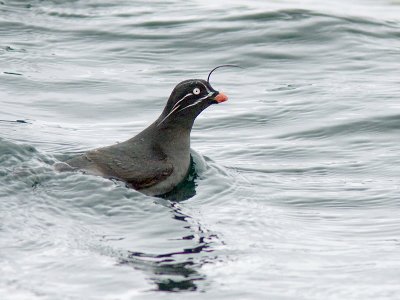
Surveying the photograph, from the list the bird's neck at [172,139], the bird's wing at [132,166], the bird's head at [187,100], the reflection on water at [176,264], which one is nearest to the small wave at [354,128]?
the bird's head at [187,100]

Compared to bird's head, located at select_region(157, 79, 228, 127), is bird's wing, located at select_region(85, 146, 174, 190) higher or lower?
lower

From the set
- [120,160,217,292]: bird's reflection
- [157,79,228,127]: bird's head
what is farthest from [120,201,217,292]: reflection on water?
[157,79,228,127]: bird's head

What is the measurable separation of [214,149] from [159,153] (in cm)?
230

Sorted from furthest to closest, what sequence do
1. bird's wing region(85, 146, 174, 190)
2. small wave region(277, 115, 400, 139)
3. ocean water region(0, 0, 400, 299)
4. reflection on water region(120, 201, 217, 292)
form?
small wave region(277, 115, 400, 139) → bird's wing region(85, 146, 174, 190) → ocean water region(0, 0, 400, 299) → reflection on water region(120, 201, 217, 292)

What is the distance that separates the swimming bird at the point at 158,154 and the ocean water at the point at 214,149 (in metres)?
0.18

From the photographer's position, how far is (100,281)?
28.6 feet

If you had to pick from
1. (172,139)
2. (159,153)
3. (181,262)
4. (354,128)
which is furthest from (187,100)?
(354,128)

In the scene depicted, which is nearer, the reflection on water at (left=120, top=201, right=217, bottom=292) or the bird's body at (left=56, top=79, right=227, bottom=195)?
the reflection on water at (left=120, top=201, right=217, bottom=292)

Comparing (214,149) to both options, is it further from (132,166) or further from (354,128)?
(132,166)

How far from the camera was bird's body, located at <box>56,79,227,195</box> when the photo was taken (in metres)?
10.8

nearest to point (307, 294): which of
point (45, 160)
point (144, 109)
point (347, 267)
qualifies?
point (347, 267)

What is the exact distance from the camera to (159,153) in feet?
36.9

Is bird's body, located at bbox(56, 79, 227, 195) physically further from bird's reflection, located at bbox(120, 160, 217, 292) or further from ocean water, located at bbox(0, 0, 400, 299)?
bird's reflection, located at bbox(120, 160, 217, 292)

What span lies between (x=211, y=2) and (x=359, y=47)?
3.73 meters
